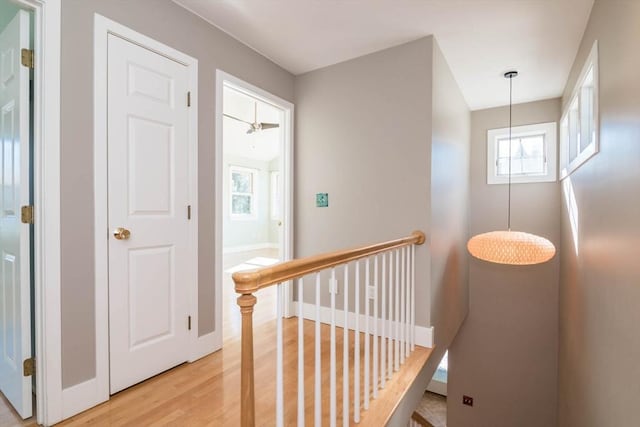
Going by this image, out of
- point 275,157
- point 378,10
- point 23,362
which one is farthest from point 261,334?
point 275,157

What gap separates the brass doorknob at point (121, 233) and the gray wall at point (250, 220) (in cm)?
514

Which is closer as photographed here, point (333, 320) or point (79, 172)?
point (333, 320)

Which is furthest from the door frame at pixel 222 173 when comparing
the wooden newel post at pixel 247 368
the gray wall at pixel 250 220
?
the gray wall at pixel 250 220

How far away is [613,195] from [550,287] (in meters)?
2.74

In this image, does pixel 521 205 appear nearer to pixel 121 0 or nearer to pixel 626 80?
pixel 626 80

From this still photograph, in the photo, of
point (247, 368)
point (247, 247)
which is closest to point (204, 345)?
point (247, 368)

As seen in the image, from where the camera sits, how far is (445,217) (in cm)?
295

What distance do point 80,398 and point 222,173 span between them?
5.17 ft

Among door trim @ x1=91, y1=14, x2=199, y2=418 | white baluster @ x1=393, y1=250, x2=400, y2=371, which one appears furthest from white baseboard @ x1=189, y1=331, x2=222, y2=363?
white baluster @ x1=393, y1=250, x2=400, y2=371

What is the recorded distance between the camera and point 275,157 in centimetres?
807

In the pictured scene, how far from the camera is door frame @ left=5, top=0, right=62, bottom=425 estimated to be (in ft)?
5.02

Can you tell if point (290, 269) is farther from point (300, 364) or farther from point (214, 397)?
point (214, 397)

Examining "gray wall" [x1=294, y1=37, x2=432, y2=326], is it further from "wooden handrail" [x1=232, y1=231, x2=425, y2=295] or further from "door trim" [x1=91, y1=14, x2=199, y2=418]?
"door trim" [x1=91, y1=14, x2=199, y2=418]

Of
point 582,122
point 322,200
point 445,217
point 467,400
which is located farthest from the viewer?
point 467,400
